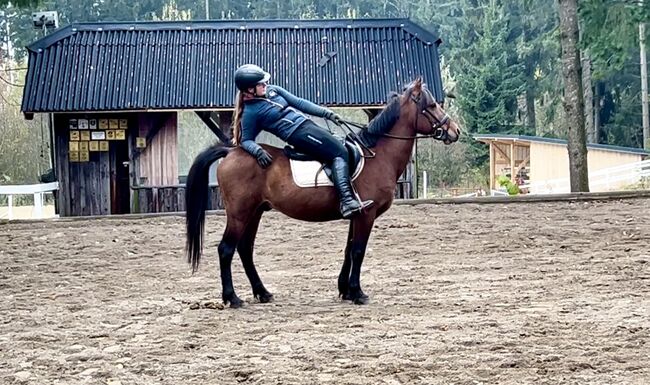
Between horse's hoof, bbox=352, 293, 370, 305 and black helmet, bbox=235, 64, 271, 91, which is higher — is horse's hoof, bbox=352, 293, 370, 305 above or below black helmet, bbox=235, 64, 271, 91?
below

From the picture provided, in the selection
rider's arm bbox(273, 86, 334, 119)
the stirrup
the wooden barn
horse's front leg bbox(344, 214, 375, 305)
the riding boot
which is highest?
the wooden barn

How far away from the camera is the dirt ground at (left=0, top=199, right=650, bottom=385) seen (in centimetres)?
554

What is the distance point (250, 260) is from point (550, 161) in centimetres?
2658

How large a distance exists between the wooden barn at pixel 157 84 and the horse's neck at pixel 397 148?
39.5 ft

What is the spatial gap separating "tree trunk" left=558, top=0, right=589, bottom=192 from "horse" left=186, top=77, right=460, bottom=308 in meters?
10.4

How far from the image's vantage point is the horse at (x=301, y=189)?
317 inches

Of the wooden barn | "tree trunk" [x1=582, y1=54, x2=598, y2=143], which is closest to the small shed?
"tree trunk" [x1=582, y1=54, x2=598, y2=143]

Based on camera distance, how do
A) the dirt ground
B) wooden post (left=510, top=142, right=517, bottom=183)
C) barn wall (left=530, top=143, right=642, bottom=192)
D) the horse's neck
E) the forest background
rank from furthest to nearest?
wooden post (left=510, top=142, right=517, bottom=183) < the forest background < barn wall (left=530, top=143, right=642, bottom=192) < the horse's neck < the dirt ground

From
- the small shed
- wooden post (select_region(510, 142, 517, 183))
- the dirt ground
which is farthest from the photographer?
wooden post (select_region(510, 142, 517, 183))

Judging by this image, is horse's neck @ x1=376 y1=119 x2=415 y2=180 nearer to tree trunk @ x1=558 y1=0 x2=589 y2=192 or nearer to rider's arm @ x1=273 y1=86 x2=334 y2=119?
rider's arm @ x1=273 y1=86 x2=334 y2=119

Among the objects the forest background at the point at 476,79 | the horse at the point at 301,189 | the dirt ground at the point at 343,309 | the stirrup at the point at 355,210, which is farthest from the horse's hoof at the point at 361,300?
the forest background at the point at 476,79

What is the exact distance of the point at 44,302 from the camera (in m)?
8.45

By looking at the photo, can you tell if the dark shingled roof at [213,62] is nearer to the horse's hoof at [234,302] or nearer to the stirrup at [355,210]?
the stirrup at [355,210]

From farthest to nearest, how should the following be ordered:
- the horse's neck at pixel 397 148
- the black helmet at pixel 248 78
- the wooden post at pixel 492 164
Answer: the wooden post at pixel 492 164 < the horse's neck at pixel 397 148 < the black helmet at pixel 248 78
